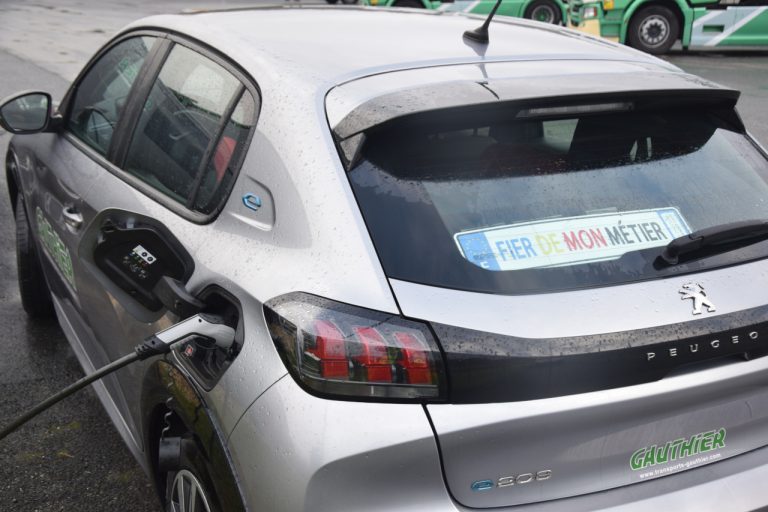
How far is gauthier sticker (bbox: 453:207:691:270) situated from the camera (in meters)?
1.83

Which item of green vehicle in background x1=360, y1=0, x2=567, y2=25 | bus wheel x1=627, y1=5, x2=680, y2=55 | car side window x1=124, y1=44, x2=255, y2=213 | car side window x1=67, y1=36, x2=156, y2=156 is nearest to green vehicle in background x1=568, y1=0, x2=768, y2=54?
bus wheel x1=627, y1=5, x2=680, y2=55

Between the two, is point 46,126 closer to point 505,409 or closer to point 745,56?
point 505,409

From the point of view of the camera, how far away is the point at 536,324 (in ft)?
5.67

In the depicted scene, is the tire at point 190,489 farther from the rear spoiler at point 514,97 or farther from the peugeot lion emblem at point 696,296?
the peugeot lion emblem at point 696,296

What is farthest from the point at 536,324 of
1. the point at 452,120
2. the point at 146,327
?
the point at 146,327

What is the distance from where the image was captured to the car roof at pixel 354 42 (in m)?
2.22

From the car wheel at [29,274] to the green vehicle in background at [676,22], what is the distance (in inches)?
489

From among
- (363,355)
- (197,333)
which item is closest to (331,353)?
(363,355)

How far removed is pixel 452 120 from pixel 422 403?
0.67 meters

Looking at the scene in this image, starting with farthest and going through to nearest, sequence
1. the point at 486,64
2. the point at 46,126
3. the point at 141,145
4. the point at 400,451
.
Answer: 1. the point at 46,126
2. the point at 141,145
3. the point at 486,64
4. the point at 400,451

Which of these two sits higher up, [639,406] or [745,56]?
[639,406]

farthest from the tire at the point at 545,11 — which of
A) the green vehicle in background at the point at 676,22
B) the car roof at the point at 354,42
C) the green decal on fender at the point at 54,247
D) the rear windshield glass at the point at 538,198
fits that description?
the rear windshield glass at the point at 538,198

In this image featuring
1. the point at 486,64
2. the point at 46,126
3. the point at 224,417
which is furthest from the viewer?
the point at 46,126

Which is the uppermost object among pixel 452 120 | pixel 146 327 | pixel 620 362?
pixel 452 120
